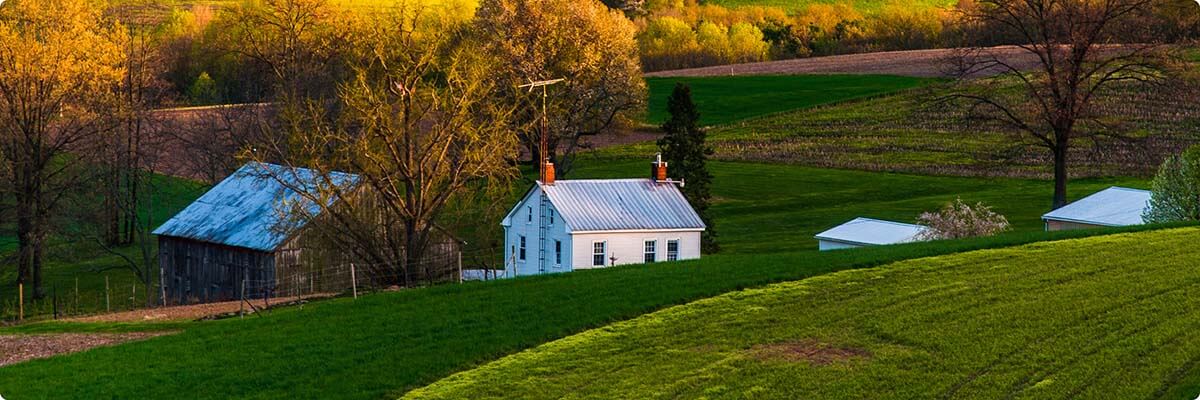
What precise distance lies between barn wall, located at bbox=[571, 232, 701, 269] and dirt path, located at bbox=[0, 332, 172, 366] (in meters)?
17.7

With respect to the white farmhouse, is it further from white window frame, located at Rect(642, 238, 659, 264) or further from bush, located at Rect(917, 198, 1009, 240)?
bush, located at Rect(917, 198, 1009, 240)

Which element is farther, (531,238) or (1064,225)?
(531,238)

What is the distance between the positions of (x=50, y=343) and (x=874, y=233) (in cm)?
2710

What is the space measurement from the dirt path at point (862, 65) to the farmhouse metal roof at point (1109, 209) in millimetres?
62920

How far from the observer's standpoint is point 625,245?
178ft

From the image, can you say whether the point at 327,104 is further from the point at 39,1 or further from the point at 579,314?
the point at 579,314

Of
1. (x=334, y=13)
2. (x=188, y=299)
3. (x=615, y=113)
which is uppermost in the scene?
(x=334, y=13)

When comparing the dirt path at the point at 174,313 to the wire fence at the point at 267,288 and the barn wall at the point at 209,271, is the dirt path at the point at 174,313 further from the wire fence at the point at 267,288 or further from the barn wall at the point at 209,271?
the barn wall at the point at 209,271

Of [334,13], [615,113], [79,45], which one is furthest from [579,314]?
[334,13]

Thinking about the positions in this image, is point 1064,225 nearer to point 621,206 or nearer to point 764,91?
point 621,206

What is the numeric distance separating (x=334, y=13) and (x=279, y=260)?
110 feet

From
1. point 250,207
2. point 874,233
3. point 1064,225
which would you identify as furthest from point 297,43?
point 1064,225

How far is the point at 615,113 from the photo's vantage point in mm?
82562

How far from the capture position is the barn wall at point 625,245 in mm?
53900
